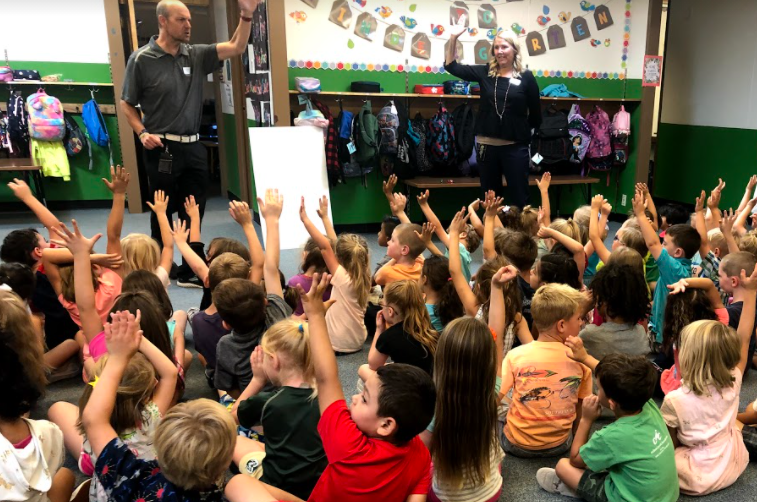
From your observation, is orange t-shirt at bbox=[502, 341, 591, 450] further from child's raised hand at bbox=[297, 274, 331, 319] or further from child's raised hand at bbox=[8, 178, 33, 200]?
child's raised hand at bbox=[8, 178, 33, 200]

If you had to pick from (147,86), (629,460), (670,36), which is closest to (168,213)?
(147,86)

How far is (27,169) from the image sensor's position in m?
6.08

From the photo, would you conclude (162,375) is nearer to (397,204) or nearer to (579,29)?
(397,204)

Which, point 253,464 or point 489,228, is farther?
point 489,228

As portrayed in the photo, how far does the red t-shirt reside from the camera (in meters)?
1.38

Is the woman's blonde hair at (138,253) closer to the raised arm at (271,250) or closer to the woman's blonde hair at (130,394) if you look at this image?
the raised arm at (271,250)

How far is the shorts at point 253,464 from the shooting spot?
1.80 meters

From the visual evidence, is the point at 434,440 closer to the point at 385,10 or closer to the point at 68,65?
the point at 385,10

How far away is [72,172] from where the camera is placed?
6809 millimetres

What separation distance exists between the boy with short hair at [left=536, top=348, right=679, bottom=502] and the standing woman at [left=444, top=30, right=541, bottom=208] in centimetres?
304

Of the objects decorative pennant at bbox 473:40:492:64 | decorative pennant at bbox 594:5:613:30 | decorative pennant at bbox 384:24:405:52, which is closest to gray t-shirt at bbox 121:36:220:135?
decorative pennant at bbox 384:24:405:52

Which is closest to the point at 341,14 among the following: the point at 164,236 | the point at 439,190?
the point at 439,190

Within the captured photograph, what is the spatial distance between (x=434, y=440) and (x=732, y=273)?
1645mm

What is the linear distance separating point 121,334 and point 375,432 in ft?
2.16
